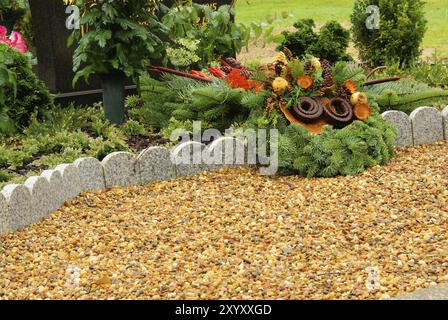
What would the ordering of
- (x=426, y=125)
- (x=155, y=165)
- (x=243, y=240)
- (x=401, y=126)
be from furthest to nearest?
(x=426, y=125) < (x=401, y=126) < (x=155, y=165) < (x=243, y=240)

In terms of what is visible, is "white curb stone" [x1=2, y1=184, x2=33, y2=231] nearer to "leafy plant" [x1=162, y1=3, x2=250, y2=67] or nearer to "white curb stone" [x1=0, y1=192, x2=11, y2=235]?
"white curb stone" [x1=0, y1=192, x2=11, y2=235]

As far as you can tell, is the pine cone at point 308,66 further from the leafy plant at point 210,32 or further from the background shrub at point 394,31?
the background shrub at point 394,31

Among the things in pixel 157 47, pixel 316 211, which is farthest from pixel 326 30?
pixel 316 211

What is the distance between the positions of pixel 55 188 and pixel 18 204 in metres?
0.35

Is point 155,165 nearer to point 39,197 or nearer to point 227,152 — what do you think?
point 227,152

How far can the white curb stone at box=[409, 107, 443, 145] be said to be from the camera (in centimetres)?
651

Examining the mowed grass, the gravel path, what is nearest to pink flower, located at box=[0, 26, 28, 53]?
the gravel path

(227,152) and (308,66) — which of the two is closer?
Result: (227,152)

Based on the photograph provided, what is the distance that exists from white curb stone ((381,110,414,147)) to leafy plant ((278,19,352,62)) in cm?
312

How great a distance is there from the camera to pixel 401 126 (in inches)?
254

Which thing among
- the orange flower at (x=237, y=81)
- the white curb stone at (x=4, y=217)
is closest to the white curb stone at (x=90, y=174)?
the white curb stone at (x=4, y=217)

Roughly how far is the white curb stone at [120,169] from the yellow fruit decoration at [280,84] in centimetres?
114

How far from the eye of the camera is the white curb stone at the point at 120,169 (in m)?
5.59

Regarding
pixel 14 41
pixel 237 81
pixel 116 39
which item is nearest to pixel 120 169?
pixel 237 81
